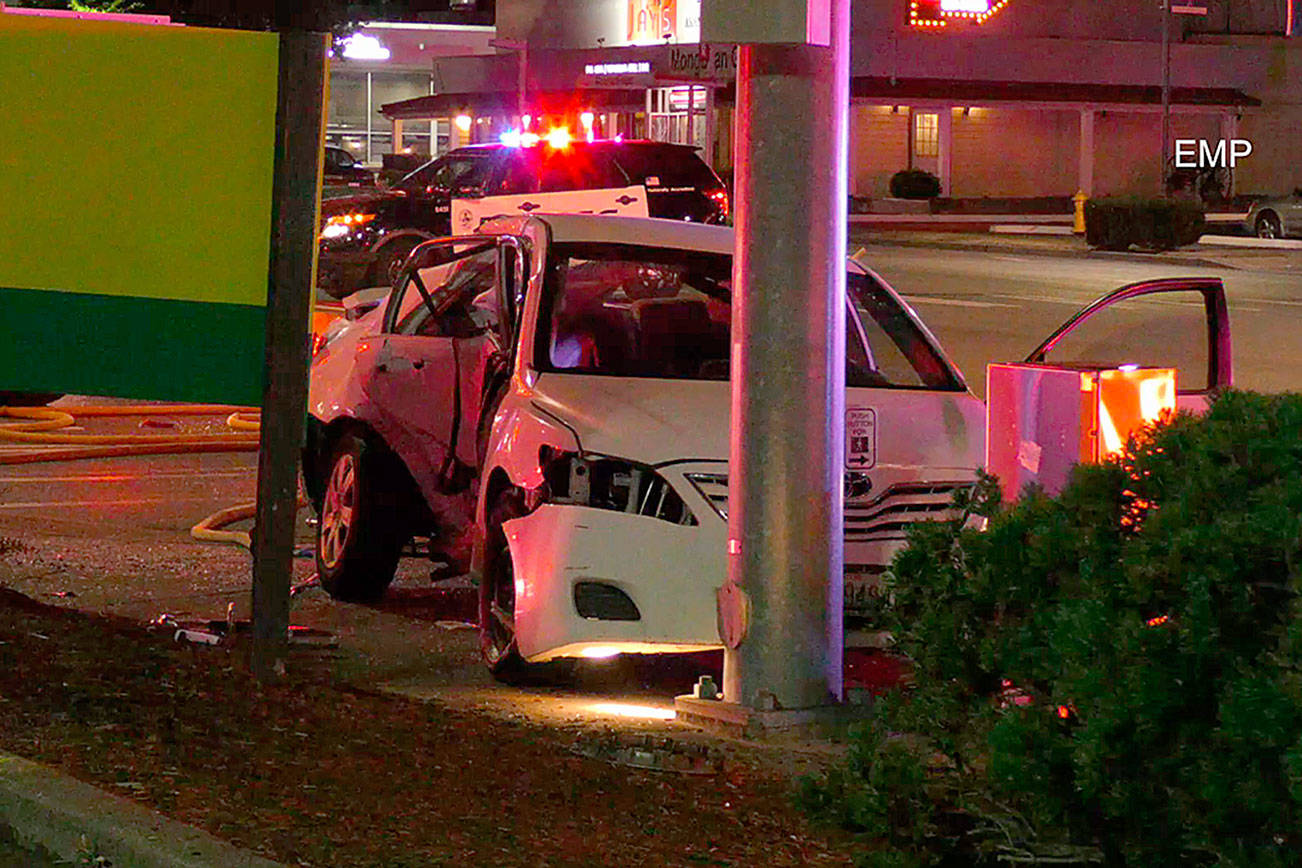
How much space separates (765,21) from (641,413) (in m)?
1.80

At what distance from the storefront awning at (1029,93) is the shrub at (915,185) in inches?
89.4

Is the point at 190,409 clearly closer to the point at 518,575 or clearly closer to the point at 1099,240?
the point at 518,575

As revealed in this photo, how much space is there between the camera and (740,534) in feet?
24.1

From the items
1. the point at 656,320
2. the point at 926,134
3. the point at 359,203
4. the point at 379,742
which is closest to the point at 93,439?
the point at 656,320

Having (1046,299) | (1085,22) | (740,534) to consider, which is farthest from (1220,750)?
(1085,22)

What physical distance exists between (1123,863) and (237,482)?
33.3 feet

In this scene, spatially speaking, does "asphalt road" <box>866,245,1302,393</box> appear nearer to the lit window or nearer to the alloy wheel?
the alloy wheel

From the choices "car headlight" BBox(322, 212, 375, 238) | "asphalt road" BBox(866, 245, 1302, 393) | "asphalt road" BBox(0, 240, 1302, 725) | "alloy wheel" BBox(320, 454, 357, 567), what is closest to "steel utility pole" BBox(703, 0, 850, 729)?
"asphalt road" BBox(0, 240, 1302, 725)

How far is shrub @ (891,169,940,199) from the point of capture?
5991 cm

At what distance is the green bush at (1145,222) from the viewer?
3938 cm

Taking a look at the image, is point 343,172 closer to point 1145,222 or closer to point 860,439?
point 1145,222

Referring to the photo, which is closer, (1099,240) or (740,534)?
(740,534)

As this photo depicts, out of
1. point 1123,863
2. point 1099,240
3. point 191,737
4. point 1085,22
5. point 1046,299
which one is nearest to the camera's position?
point 1123,863

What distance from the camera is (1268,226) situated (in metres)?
45.2
